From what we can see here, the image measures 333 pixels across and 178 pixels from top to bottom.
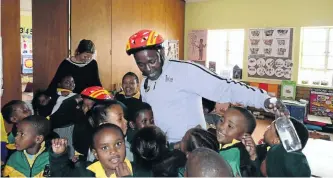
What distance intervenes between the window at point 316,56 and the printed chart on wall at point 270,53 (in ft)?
0.85

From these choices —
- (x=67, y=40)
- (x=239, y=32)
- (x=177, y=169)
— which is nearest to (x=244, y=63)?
(x=239, y=32)

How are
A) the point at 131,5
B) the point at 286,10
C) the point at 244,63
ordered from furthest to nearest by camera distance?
the point at 244,63, the point at 286,10, the point at 131,5

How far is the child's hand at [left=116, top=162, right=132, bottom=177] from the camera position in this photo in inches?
55.4

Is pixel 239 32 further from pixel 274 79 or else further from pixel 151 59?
pixel 151 59

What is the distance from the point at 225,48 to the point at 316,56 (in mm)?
1845

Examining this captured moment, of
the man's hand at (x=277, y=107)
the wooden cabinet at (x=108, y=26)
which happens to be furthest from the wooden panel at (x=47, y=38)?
the man's hand at (x=277, y=107)

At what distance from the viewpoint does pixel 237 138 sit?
1.61 m

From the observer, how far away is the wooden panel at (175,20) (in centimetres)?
651

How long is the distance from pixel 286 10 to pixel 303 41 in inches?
26.3

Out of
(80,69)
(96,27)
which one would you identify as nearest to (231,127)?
(80,69)

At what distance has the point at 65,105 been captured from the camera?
242 cm

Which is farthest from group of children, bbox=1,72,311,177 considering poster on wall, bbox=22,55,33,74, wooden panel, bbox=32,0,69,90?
poster on wall, bbox=22,55,33,74

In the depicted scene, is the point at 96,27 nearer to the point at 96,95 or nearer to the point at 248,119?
the point at 96,95

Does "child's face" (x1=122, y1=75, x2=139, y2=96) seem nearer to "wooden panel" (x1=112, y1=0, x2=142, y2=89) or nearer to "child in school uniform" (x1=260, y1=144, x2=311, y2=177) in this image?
"child in school uniform" (x1=260, y1=144, x2=311, y2=177)
